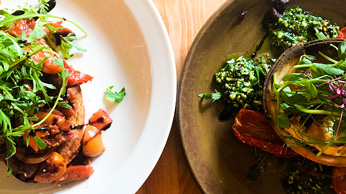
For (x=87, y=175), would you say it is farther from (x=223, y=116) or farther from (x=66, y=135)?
(x=223, y=116)

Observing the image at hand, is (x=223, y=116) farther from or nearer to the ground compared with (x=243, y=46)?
nearer to the ground

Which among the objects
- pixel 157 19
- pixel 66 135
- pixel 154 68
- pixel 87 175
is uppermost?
pixel 157 19

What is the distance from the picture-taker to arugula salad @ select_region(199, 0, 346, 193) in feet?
6.38

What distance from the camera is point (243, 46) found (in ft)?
7.42

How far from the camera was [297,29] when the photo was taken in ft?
7.39

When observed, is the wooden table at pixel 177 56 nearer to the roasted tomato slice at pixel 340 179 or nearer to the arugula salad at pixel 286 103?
the arugula salad at pixel 286 103

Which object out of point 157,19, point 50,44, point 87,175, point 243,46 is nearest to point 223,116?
point 243,46

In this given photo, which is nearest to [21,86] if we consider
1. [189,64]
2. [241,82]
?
[189,64]

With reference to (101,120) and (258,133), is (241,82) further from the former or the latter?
(101,120)

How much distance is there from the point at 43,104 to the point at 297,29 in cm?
152

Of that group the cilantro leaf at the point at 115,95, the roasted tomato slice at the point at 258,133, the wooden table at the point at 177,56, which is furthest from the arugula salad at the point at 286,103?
the cilantro leaf at the point at 115,95

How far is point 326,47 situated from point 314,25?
0.22 metres

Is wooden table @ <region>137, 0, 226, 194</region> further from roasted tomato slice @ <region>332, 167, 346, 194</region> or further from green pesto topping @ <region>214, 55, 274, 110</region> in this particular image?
roasted tomato slice @ <region>332, 167, 346, 194</region>

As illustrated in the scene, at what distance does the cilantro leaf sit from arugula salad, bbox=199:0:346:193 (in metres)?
0.46
